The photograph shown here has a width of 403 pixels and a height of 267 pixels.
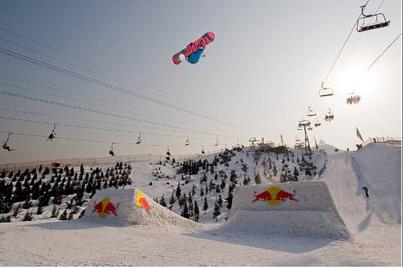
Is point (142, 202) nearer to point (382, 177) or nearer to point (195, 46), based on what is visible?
point (195, 46)

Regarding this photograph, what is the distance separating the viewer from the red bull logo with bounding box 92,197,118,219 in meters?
16.9

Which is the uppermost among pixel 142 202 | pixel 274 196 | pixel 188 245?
pixel 274 196

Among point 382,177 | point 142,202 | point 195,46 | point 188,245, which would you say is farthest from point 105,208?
point 382,177

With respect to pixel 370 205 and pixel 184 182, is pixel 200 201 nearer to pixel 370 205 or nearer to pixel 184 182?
pixel 184 182

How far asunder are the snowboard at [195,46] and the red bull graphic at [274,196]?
10626 millimetres

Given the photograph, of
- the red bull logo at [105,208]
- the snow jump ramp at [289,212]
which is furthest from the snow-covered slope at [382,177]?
the red bull logo at [105,208]

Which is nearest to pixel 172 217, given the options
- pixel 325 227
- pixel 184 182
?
pixel 325 227

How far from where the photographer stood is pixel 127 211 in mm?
16422

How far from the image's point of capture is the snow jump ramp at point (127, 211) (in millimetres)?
16328

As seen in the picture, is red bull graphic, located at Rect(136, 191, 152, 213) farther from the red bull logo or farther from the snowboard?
the snowboard

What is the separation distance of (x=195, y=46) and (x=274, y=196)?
11.1 meters

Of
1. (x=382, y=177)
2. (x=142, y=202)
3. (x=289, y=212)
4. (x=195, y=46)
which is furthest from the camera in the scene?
(x=382, y=177)

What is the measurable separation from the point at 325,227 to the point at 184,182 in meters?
27.0

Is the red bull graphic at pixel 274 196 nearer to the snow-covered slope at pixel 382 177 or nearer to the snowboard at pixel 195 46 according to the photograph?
the snow-covered slope at pixel 382 177
